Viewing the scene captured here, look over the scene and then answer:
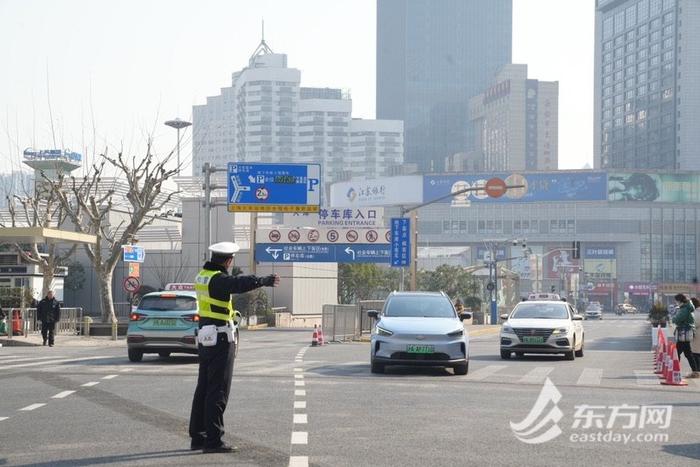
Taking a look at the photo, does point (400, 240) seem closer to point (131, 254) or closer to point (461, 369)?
point (131, 254)

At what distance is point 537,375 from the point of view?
810 inches

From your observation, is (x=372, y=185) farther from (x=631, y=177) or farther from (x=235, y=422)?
(x=235, y=422)

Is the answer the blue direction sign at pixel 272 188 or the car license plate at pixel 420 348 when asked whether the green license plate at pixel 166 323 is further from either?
the blue direction sign at pixel 272 188

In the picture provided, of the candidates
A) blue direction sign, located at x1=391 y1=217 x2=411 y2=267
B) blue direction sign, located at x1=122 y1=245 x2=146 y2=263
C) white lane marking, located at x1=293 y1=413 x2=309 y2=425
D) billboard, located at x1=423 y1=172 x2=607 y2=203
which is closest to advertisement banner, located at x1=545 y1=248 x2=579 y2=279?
billboard, located at x1=423 y1=172 x2=607 y2=203

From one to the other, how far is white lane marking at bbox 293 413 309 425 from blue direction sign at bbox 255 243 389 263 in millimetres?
49697

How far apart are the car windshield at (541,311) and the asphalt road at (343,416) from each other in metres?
5.49

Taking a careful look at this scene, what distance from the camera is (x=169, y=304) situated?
23.6 metres

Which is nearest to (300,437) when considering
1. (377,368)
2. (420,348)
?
(420,348)

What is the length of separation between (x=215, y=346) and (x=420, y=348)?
33.5 ft

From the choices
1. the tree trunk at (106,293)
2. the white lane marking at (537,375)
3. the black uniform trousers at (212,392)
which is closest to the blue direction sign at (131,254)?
the tree trunk at (106,293)

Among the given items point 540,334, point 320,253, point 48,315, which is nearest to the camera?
point 540,334

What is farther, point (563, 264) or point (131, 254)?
point (563, 264)

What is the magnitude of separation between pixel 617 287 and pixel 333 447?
15417cm

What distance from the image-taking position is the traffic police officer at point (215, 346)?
9.80 m
